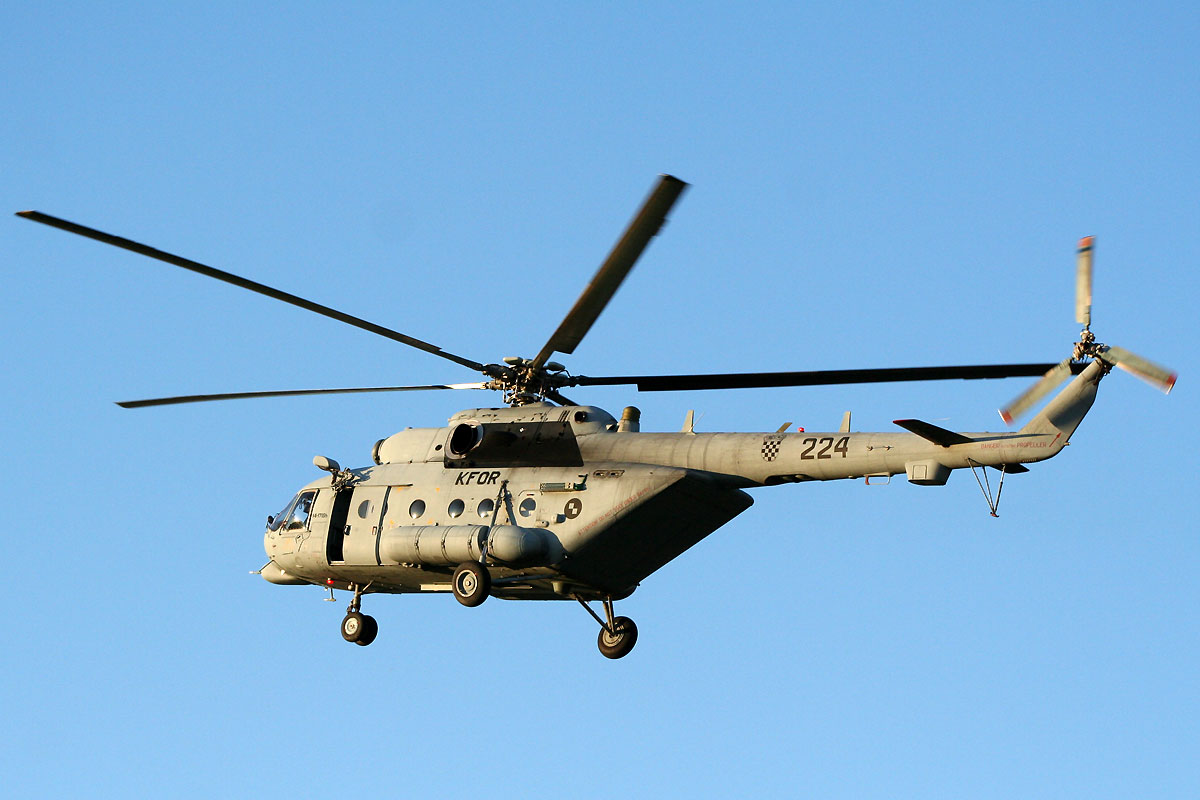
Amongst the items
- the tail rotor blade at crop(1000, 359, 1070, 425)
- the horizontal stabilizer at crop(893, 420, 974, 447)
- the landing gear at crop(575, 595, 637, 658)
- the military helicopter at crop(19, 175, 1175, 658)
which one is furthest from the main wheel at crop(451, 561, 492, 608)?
the tail rotor blade at crop(1000, 359, 1070, 425)

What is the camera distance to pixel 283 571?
31609 mm

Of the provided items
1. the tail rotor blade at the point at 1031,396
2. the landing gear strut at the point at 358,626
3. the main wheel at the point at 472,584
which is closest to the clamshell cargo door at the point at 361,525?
the landing gear strut at the point at 358,626

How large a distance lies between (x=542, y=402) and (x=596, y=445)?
5.55ft

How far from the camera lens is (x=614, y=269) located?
24828mm

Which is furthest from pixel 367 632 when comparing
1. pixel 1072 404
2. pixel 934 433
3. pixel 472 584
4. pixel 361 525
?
pixel 1072 404

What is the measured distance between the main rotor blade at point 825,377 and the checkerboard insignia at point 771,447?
0.92m

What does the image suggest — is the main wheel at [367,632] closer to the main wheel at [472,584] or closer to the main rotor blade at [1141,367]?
the main wheel at [472,584]

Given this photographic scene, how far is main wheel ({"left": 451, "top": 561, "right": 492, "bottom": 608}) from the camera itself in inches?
1072

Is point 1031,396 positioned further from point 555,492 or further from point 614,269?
point 555,492

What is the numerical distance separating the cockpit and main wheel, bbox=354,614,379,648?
7.20 feet

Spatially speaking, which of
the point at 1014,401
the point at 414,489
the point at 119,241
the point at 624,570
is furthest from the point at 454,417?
the point at 1014,401

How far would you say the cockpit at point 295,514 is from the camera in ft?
102

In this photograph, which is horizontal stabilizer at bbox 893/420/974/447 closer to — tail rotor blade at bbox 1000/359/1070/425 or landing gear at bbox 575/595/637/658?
tail rotor blade at bbox 1000/359/1070/425

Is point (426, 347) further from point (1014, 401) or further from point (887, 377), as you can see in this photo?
point (1014, 401)
